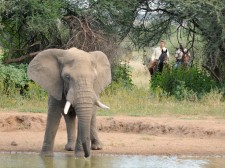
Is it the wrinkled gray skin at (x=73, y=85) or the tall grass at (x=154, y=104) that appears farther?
the tall grass at (x=154, y=104)

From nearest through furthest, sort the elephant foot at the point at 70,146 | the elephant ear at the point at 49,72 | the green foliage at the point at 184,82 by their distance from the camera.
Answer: the elephant ear at the point at 49,72, the elephant foot at the point at 70,146, the green foliage at the point at 184,82

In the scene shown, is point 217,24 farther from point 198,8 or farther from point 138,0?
point 138,0

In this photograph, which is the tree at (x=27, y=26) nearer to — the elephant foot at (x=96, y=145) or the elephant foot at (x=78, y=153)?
the elephant foot at (x=96, y=145)

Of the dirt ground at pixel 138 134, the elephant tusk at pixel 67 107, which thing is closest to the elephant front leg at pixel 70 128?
the dirt ground at pixel 138 134

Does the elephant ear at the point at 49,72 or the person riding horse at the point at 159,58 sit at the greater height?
the person riding horse at the point at 159,58

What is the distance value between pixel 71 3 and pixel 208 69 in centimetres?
422

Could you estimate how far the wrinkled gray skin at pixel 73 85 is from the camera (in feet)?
35.0

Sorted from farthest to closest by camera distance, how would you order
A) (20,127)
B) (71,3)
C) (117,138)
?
(71,3) → (20,127) → (117,138)

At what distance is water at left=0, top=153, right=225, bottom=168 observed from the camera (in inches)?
448

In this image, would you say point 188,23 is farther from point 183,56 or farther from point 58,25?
point 58,25

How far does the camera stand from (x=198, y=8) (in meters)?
19.4

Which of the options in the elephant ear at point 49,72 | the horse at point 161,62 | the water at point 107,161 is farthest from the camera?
the horse at point 161,62

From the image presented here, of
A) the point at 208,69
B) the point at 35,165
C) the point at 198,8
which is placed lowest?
the point at 35,165

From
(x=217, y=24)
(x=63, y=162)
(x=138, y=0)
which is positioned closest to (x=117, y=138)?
(x=63, y=162)
